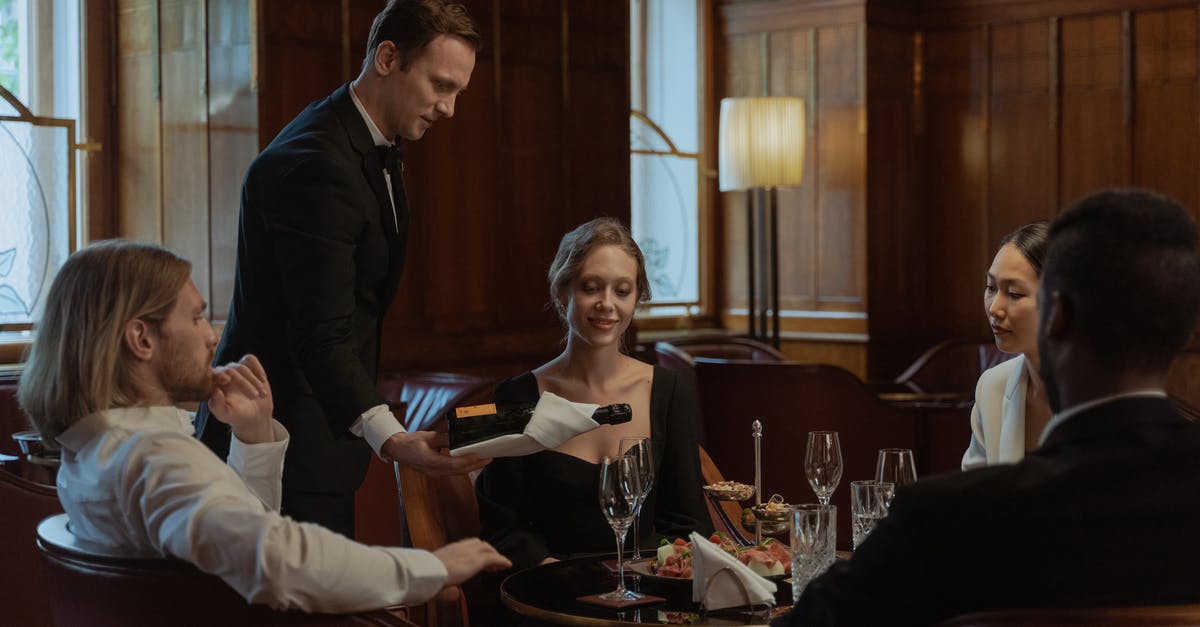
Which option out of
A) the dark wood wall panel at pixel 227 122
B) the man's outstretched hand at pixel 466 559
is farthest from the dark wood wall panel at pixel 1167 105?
the man's outstretched hand at pixel 466 559

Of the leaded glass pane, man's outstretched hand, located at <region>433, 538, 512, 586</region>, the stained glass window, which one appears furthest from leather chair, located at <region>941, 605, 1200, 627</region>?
the stained glass window

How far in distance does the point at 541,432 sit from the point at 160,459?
75cm

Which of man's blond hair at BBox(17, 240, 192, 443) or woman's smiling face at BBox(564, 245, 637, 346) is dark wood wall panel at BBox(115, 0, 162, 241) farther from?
man's blond hair at BBox(17, 240, 192, 443)

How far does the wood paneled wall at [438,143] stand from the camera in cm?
524

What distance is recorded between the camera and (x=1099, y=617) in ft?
4.54

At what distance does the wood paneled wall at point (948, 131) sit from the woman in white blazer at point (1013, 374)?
482 cm

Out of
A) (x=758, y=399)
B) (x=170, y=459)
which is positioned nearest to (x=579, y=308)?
(x=170, y=459)

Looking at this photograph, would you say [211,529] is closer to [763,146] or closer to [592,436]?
[592,436]

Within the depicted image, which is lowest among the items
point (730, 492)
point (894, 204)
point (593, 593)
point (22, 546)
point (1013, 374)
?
point (22, 546)

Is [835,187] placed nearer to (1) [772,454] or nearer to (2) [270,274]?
(1) [772,454]

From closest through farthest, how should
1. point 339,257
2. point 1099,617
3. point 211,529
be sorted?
point 1099,617 → point 211,529 → point 339,257

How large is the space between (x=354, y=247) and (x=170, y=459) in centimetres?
90

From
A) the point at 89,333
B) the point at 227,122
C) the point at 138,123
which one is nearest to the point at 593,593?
the point at 89,333

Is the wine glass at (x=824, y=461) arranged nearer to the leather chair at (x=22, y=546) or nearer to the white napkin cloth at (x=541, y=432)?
the white napkin cloth at (x=541, y=432)
